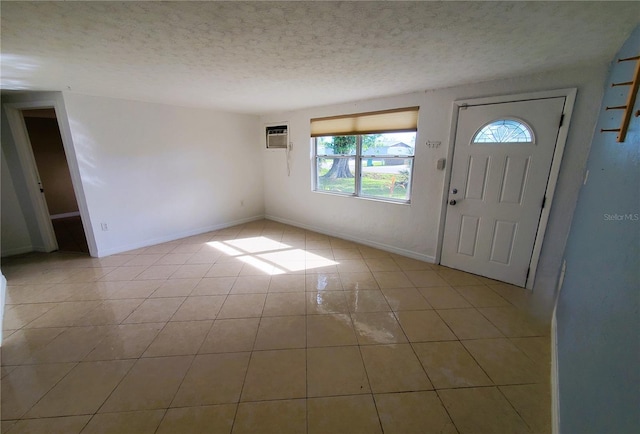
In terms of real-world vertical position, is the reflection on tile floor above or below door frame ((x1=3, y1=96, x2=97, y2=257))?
below

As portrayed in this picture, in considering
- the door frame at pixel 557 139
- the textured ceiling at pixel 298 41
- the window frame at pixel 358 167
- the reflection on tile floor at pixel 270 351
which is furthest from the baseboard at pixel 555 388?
the textured ceiling at pixel 298 41

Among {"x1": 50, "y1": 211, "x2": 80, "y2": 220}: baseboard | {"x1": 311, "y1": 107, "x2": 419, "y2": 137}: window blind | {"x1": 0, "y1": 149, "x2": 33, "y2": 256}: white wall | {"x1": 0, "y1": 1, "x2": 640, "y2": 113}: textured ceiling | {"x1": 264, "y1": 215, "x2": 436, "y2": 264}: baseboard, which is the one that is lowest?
{"x1": 264, "y1": 215, "x2": 436, "y2": 264}: baseboard

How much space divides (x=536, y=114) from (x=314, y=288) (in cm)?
292

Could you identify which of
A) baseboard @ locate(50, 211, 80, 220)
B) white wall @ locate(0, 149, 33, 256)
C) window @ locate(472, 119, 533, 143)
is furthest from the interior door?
baseboard @ locate(50, 211, 80, 220)

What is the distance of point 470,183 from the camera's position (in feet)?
9.45

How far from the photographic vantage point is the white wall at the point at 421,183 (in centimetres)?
226

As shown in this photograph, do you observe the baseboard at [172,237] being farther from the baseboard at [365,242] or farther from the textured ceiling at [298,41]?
the textured ceiling at [298,41]

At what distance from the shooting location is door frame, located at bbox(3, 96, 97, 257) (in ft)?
10.4

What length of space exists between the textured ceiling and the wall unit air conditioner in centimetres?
203

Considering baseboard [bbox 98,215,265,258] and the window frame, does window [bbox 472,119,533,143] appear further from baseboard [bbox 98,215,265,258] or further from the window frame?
baseboard [bbox 98,215,265,258]

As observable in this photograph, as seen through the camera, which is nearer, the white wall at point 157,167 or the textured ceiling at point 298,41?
the textured ceiling at point 298,41

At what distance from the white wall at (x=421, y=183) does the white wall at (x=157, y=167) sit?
2.52 feet

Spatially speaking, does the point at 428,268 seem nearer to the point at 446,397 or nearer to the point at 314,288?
the point at 314,288

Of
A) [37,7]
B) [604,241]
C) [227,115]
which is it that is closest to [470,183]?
[604,241]
